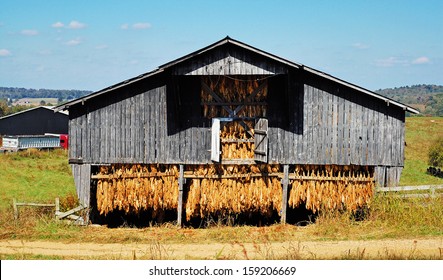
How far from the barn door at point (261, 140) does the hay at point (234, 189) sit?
2.85ft

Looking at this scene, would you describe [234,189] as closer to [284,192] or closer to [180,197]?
[284,192]

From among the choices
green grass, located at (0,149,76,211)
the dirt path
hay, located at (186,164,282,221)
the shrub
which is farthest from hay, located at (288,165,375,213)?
the shrub

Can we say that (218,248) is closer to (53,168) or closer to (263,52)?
(263,52)

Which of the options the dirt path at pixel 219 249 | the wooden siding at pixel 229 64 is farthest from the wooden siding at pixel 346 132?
the dirt path at pixel 219 249

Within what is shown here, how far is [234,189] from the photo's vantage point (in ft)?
81.1

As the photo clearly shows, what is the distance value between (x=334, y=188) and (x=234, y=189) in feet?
14.3

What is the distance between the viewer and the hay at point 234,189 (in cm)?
2466

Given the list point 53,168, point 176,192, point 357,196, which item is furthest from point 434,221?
point 53,168

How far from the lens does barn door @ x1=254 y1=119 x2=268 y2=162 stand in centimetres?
2364

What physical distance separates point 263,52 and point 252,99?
7.62ft

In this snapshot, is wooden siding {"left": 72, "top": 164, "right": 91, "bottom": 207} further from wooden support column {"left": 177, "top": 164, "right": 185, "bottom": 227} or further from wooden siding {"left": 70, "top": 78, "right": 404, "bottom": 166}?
wooden support column {"left": 177, "top": 164, "right": 185, "bottom": 227}

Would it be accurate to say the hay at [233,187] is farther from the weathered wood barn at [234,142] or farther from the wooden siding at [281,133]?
the wooden siding at [281,133]

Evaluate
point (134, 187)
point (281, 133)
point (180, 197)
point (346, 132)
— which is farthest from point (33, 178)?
point (346, 132)

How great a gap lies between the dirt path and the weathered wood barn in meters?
3.98
